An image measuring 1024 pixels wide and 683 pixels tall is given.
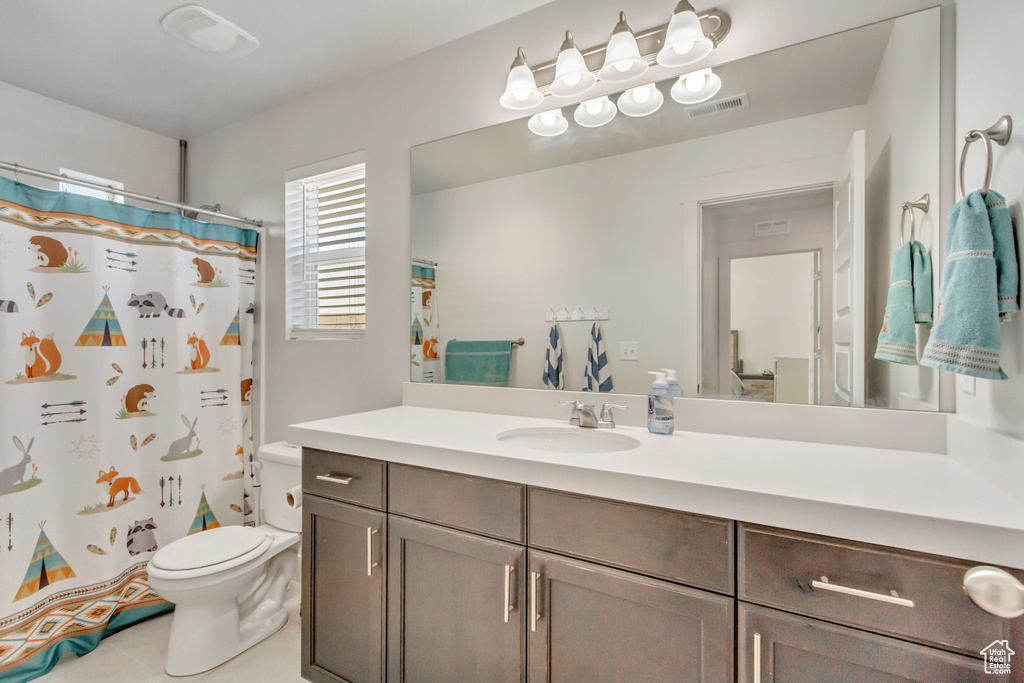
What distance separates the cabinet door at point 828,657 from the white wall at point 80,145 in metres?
3.38

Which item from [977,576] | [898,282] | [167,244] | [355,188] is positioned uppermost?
[355,188]

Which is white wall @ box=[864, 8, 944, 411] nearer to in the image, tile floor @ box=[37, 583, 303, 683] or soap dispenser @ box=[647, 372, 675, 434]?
soap dispenser @ box=[647, 372, 675, 434]

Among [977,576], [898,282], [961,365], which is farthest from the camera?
[898,282]

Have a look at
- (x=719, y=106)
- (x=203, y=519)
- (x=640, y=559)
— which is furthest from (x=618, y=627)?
(x=203, y=519)

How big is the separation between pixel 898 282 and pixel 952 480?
1.64ft

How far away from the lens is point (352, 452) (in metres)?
1.41

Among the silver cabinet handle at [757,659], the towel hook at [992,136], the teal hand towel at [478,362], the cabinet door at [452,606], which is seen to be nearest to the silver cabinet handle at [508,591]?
the cabinet door at [452,606]

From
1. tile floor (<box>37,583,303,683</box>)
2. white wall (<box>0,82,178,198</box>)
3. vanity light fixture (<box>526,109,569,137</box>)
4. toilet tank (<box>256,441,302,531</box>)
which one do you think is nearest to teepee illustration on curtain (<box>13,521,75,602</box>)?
tile floor (<box>37,583,303,683</box>)

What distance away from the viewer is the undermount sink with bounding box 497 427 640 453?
1.49 meters

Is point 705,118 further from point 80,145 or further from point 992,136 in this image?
point 80,145

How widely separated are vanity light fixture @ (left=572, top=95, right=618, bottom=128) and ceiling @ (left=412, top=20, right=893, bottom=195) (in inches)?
0.8

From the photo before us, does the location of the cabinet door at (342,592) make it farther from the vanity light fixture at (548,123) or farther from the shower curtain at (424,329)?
the vanity light fixture at (548,123)

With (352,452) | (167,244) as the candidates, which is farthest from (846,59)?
(167,244)

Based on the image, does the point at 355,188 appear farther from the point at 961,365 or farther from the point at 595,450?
the point at 961,365
